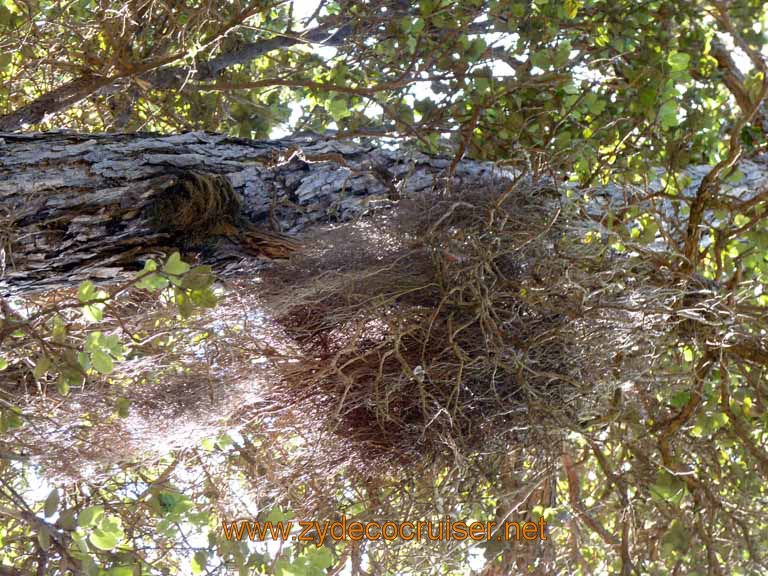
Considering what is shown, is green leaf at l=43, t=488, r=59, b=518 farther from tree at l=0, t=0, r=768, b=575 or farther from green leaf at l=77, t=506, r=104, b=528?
green leaf at l=77, t=506, r=104, b=528

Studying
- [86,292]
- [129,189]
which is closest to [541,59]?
[129,189]

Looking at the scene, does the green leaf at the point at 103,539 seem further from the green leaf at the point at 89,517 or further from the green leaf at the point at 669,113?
the green leaf at the point at 669,113

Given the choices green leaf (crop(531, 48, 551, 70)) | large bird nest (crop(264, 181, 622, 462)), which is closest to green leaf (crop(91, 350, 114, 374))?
large bird nest (crop(264, 181, 622, 462))

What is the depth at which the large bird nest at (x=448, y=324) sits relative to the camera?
4.99 feet

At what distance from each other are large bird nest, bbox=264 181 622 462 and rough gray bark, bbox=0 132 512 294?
4.9 inches

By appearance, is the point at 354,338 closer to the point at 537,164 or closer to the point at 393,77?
the point at 537,164

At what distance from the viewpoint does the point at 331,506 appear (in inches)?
69.5

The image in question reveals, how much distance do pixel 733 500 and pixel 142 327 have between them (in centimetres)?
202

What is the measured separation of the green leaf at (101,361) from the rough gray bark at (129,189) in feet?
0.78

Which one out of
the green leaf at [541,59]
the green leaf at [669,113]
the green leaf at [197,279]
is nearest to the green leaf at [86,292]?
the green leaf at [197,279]

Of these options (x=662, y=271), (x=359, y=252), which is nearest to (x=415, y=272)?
(x=359, y=252)

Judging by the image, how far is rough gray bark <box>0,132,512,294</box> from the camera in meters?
1.36

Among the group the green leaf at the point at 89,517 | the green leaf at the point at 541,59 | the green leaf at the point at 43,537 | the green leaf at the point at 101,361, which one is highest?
the green leaf at the point at 541,59

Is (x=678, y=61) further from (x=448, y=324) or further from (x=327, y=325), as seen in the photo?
(x=327, y=325)
